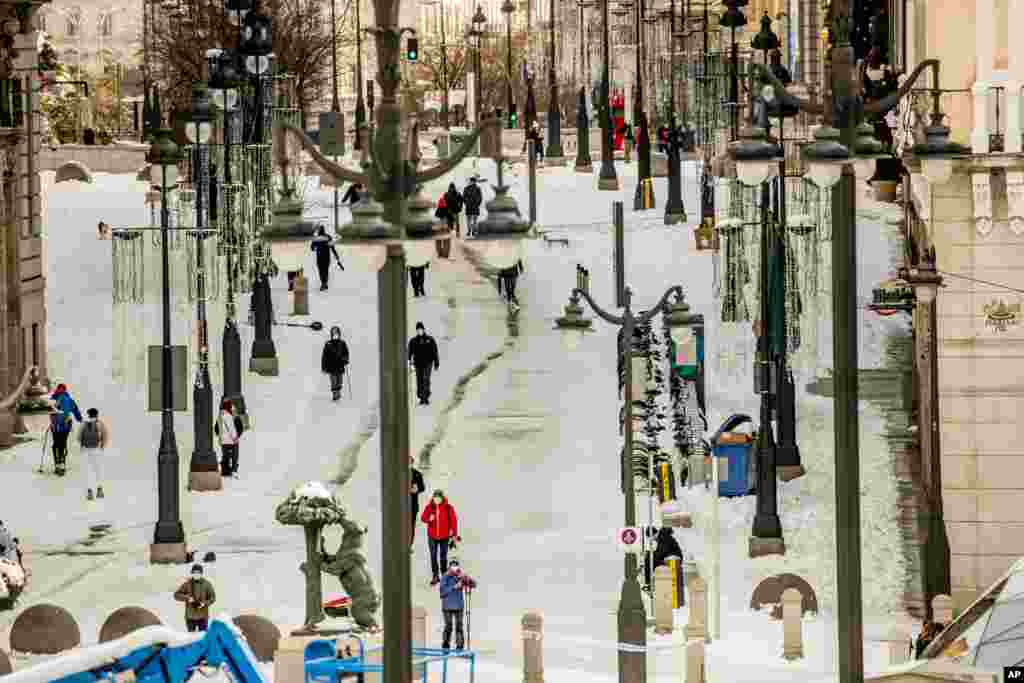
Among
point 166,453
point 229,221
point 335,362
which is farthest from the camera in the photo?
point 229,221

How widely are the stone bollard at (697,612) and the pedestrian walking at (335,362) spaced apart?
1832 centimetres

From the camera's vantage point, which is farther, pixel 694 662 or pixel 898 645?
pixel 898 645

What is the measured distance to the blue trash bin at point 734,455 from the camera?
152 ft

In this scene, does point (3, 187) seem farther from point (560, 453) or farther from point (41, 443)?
point (560, 453)

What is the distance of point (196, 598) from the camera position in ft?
121

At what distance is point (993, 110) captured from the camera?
135ft

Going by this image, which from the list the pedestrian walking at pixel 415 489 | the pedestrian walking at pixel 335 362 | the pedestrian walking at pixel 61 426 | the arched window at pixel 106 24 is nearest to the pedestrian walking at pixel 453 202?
the pedestrian walking at pixel 335 362

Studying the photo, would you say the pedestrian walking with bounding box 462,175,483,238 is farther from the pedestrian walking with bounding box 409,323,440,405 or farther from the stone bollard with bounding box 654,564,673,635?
the stone bollard with bounding box 654,564,673,635

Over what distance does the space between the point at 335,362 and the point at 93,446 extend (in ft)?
26.1

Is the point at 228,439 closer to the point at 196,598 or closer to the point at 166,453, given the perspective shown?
the point at 166,453

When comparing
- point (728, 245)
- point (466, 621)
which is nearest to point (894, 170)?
point (728, 245)

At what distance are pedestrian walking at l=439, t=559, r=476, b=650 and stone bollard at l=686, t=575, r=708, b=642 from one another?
255 cm

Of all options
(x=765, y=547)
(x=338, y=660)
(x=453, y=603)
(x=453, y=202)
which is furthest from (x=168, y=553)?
(x=453, y=202)

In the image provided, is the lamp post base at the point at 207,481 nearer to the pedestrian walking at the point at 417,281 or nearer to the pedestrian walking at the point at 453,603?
the pedestrian walking at the point at 453,603
